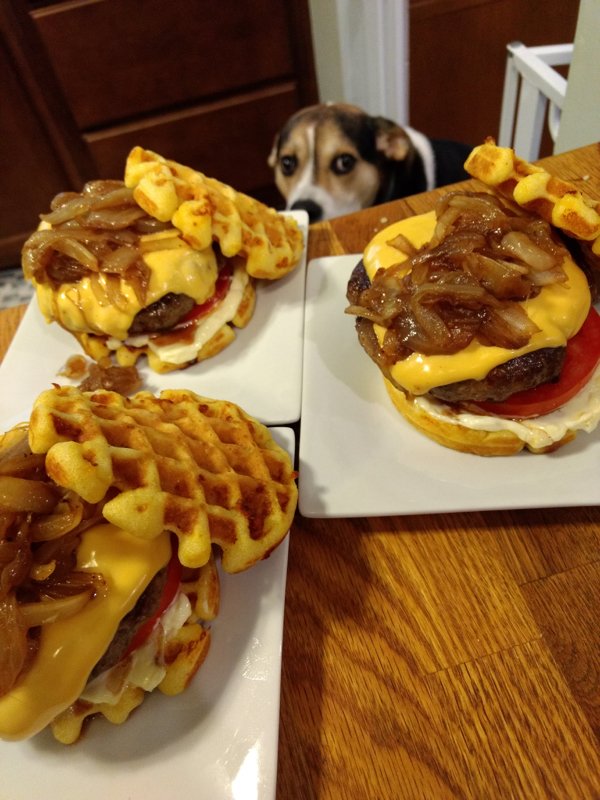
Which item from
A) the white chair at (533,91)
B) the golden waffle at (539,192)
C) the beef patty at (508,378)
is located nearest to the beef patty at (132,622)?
the beef patty at (508,378)

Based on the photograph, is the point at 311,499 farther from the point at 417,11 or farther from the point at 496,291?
the point at 417,11

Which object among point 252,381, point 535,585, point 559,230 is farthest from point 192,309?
point 535,585

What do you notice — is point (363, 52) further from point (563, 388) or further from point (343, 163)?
point (563, 388)

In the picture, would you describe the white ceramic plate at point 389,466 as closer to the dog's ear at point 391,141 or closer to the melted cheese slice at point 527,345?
the melted cheese slice at point 527,345

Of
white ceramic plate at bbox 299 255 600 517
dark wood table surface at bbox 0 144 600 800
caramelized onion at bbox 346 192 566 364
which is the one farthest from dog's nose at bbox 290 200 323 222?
dark wood table surface at bbox 0 144 600 800

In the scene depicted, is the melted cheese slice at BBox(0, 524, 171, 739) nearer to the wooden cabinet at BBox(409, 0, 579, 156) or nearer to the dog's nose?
the dog's nose

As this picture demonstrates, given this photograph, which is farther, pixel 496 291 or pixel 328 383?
pixel 328 383

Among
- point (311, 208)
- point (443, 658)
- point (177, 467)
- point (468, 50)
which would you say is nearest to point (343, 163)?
point (311, 208)
